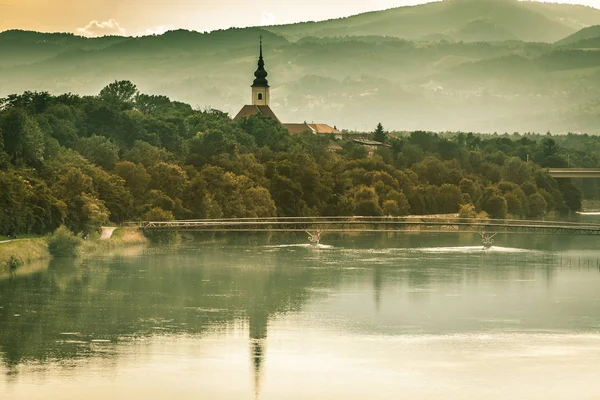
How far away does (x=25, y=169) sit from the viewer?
122m

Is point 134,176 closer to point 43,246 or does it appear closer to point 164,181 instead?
point 164,181

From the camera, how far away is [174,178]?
462 ft

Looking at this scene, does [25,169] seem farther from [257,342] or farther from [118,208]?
[257,342]

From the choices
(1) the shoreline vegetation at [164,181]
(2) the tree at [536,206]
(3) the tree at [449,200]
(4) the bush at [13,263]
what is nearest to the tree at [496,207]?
(1) the shoreline vegetation at [164,181]

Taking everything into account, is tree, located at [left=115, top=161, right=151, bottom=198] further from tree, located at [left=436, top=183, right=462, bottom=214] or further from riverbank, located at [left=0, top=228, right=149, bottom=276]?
tree, located at [left=436, top=183, right=462, bottom=214]

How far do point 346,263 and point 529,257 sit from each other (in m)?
20.5

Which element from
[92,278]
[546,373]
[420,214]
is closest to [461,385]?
[546,373]

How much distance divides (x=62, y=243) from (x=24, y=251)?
6.91 meters

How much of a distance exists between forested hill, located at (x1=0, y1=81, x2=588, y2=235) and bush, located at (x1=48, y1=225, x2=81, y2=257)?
1176 mm

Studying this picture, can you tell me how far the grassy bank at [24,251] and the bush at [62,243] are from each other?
87 cm

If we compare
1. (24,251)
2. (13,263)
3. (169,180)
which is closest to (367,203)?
Result: (169,180)

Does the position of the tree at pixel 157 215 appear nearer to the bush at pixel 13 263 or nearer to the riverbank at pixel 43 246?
the riverbank at pixel 43 246

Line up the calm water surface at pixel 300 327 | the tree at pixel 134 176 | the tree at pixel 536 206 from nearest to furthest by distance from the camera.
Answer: the calm water surface at pixel 300 327
the tree at pixel 134 176
the tree at pixel 536 206

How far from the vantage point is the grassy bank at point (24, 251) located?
100419 mm
